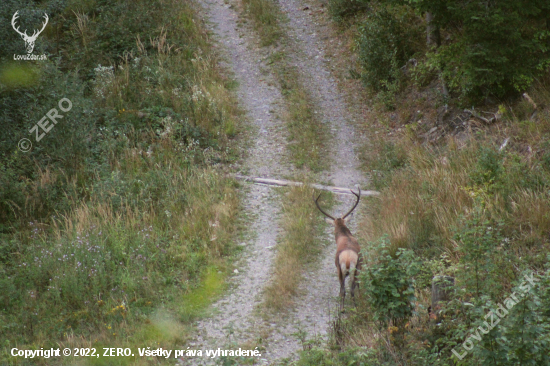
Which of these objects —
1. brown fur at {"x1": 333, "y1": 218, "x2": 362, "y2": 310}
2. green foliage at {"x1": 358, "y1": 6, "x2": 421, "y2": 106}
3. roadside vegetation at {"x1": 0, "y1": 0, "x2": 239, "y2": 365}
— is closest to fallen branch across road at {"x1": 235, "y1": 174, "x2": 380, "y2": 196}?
roadside vegetation at {"x1": 0, "y1": 0, "x2": 239, "y2": 365}

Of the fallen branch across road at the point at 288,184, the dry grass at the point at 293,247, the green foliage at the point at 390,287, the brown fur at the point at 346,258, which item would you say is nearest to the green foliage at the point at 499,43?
the fallen branch across road at the point at 288,184

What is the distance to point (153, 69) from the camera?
14.1 meters

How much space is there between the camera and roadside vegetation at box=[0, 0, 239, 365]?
7.75 metres

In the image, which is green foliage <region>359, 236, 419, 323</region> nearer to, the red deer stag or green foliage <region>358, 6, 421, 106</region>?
Result: the red deer stag

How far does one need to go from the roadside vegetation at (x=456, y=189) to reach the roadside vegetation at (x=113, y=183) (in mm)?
2900

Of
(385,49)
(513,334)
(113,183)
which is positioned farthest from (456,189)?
(113,183)

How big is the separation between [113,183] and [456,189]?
21.9ft

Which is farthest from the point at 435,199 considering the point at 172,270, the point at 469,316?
the point at 172,270

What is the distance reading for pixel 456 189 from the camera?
8.61 metres

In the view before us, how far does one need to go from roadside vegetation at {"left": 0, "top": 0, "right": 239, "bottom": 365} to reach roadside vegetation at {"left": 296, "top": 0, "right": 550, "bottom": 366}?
114 inches

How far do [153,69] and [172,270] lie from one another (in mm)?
7449

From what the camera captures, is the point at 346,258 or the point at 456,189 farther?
the point at 456,189

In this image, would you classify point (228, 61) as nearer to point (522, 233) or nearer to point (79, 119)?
point (79, 119)

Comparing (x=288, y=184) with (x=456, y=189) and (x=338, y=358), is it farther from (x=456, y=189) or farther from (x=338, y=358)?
(x=338, y=358)
